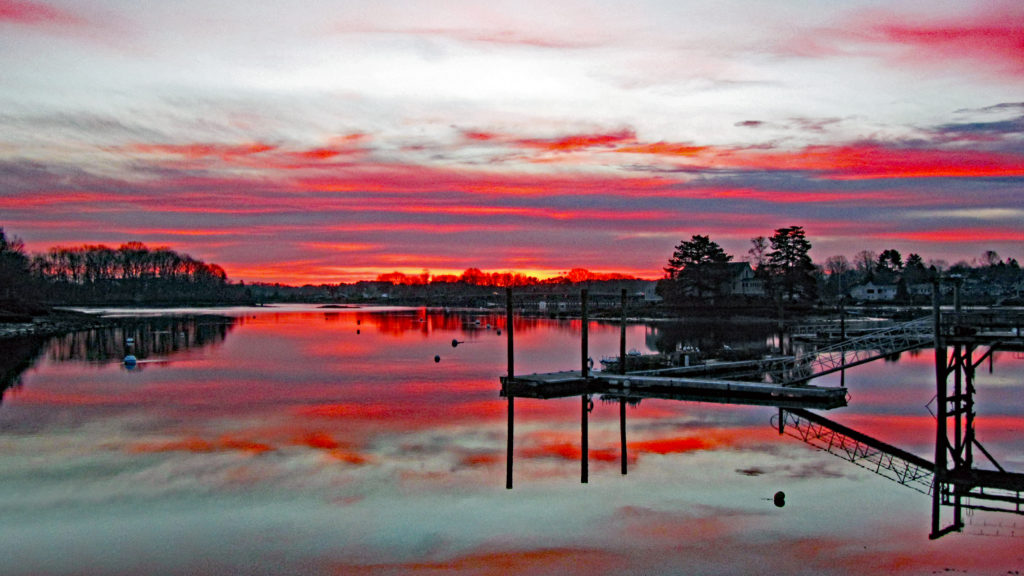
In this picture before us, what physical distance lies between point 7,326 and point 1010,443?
307 ft

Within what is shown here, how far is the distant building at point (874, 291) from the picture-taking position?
538ft

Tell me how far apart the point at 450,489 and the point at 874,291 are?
536 ft

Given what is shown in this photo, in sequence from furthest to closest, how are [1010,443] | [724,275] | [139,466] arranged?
1. [724,275]
2. [1010,443]
3. [139,466]

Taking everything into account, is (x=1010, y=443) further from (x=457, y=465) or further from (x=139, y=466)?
(x=139, y=466)

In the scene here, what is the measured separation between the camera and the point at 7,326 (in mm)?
89062

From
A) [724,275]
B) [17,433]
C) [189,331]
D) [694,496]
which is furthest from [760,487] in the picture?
[724,275]

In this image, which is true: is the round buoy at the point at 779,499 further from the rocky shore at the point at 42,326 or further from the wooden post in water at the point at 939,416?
the rocky shore at the point at 42,326

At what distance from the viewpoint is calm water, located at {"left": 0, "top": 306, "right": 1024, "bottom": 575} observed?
53.4ft

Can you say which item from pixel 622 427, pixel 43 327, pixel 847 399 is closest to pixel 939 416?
pixel 622 427

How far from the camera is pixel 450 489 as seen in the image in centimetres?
2120

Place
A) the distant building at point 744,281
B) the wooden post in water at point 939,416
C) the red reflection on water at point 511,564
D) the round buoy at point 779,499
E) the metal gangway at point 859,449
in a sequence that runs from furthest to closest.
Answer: the distant building at point 744,281 → the metal gangway at point 859,449 → the wooden post in water at point 939,416 → the round buoy at point 779,499 → the red reflection on water at point 511,564

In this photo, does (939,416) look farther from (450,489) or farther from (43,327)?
(43,327)

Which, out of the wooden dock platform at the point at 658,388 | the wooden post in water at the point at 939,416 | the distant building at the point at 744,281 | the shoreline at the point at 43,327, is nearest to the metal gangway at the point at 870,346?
the wooden dock platform at the point at 658,388

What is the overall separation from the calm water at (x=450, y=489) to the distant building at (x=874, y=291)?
132 m
